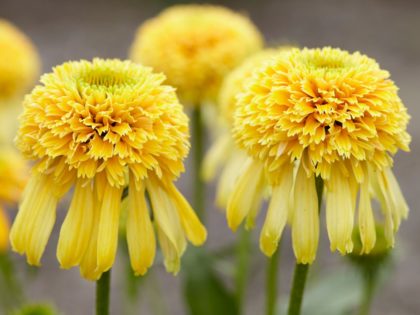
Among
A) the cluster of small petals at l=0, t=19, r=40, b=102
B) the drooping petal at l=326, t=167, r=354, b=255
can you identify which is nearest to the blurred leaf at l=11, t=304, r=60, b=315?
the drooping petal at l=326, t=167, r=354, b=255

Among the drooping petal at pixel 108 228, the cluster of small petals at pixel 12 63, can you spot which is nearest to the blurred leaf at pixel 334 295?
the drooping petal at pixel 108 228

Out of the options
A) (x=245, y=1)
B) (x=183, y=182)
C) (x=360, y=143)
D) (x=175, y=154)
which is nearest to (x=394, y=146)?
(x=360, y=143)

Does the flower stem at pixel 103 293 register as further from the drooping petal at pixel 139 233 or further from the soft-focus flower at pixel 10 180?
the soft-focus flower at pixel 10 180

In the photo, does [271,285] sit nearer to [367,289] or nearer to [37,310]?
[367,289]

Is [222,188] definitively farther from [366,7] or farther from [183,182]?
[366,7]

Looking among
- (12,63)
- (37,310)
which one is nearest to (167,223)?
(37,310)

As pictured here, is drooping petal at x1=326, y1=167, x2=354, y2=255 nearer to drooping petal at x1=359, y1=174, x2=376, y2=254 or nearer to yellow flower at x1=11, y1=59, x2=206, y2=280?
drooping petal at x1=359, y1=174, x2=376, y2=254
